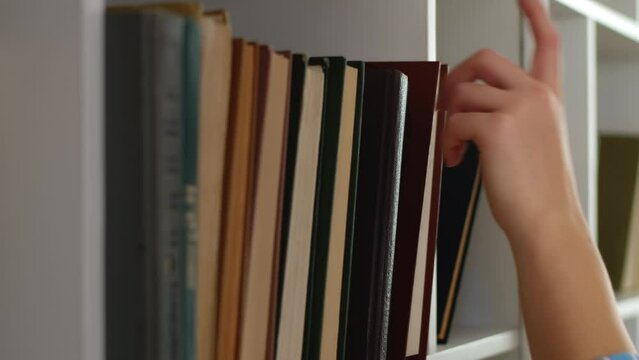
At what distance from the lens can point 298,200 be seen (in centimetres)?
58

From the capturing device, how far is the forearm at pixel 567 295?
0.70m

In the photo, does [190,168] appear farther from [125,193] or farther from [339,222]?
[339,222]

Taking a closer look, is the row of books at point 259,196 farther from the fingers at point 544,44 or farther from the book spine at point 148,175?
the fingers at point 544,44

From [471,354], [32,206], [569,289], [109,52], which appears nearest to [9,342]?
[32,206]

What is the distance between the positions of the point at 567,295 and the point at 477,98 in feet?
0.65

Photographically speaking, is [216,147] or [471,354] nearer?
A: [216,147]

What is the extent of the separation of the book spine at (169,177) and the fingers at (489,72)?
14.9 inches

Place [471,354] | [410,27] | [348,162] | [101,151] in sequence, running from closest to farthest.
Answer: [101,151]
[348,162]
[410,27]
[471,354]

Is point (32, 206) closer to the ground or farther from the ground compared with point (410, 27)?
closer to the ground

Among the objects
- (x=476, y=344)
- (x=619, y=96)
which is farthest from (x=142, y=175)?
(x=619, y=96)

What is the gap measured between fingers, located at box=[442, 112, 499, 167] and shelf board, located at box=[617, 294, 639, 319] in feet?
2.46

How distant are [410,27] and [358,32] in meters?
0.06

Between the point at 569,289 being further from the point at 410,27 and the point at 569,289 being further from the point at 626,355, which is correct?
the point at 410,27

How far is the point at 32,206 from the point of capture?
0.48m
